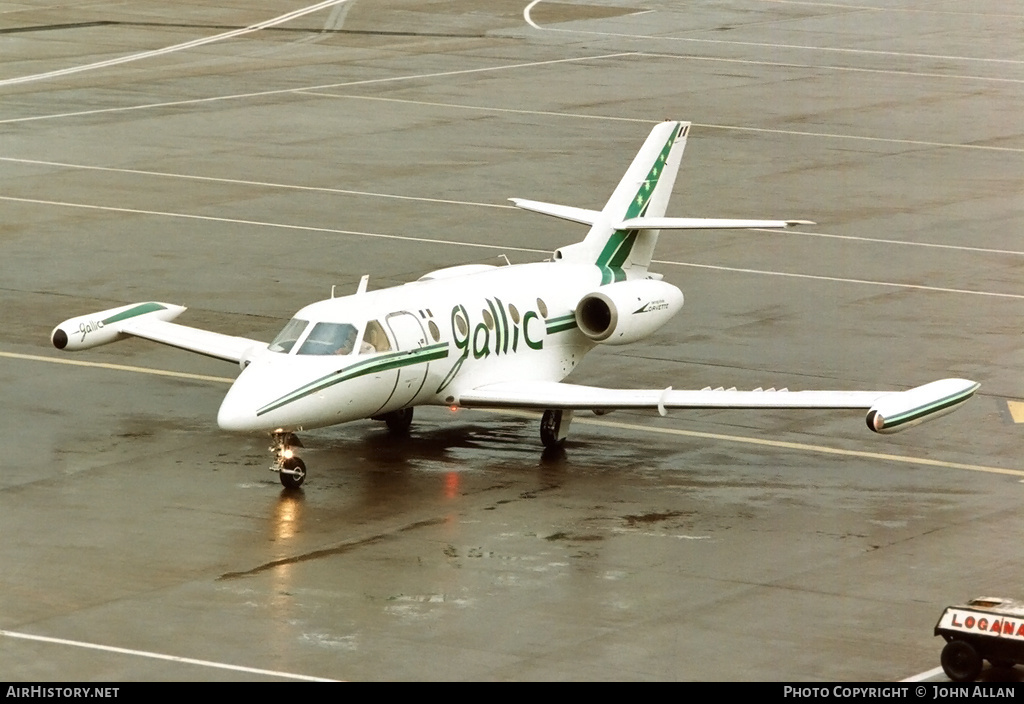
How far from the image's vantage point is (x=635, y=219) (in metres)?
35.9

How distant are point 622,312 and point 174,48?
49410 mm

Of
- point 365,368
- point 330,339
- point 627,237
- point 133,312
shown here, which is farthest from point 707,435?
point 133,312

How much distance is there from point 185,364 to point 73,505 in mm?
8949

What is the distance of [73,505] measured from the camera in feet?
93.0

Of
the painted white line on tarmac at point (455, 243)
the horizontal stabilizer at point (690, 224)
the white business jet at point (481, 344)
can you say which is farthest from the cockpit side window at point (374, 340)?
the painted white line on tarmac at point (455, 243)

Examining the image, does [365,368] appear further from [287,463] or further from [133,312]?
[133,312]

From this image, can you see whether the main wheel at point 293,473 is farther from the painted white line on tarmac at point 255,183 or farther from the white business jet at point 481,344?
the painted white line on tarmac at point 255,183

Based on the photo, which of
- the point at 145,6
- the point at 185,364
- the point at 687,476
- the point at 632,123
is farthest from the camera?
the point at 145,6

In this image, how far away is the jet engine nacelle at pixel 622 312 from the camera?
33.0 m

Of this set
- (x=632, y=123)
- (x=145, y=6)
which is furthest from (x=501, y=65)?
(x=145, y=6)

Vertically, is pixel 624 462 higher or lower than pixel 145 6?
lower

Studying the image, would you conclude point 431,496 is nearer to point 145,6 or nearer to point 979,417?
point 979,417

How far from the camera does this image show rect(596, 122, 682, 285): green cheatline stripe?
35469 millimetres

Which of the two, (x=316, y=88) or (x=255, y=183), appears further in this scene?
(x=316, y=88)
